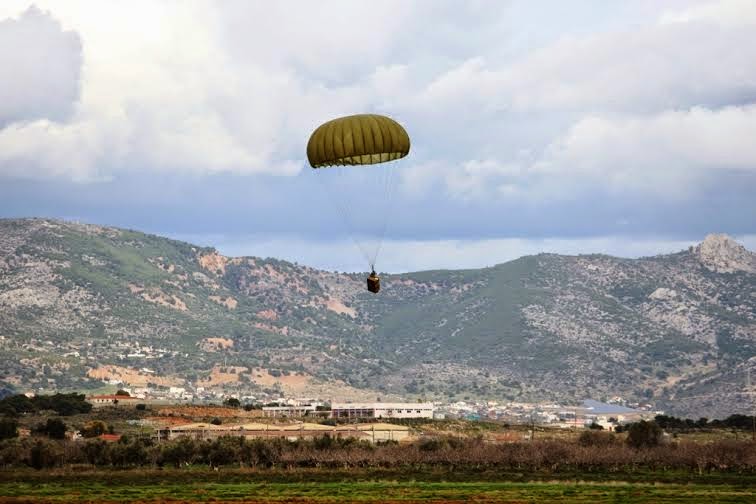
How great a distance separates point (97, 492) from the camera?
4060 inches

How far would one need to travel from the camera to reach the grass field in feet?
312

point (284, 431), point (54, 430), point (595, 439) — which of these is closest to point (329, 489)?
point (284, 431)

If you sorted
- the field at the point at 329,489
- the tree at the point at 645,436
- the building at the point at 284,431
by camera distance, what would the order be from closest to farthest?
the field at the point at 329,489, the tree at the point at 645,436, the building at the point at 284,431

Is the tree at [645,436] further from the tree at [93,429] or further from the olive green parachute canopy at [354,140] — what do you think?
the olive green parachute canopy at [354,140]

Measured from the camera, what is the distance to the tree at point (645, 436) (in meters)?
152

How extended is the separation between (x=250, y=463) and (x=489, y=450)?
23.4 m

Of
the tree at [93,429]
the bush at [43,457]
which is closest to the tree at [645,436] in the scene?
the tree at [93,429]

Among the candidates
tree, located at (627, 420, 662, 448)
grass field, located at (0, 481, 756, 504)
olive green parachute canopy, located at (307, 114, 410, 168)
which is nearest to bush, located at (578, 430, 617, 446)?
tree, located at (627, 420, 662, 448)

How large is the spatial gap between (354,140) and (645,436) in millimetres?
76729

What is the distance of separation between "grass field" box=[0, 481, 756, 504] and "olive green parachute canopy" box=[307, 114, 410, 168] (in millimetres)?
21768

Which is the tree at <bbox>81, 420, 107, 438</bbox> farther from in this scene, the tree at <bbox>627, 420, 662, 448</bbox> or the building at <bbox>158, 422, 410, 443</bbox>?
the tree at <bbox>627, 420, 662, 448</bbox>

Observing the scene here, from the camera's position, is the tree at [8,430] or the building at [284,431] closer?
the tree at [8,430]

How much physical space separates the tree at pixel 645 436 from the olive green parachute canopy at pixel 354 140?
233 feet

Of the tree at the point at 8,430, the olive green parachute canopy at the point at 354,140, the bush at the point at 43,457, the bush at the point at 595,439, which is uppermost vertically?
the olive green parachute canopy at the point at 354,140
